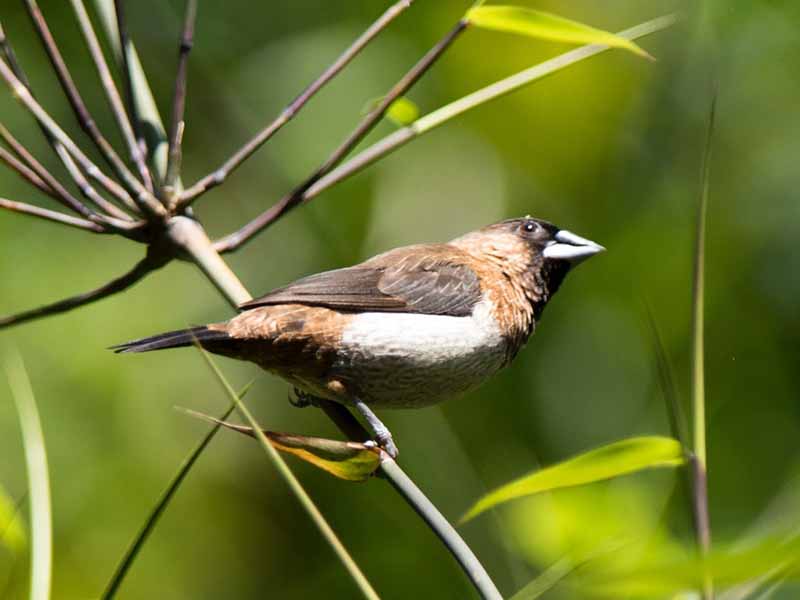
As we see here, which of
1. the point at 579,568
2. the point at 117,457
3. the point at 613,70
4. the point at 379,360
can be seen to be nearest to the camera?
the point at 579,568

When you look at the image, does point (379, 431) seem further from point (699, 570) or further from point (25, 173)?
point (699, 570)

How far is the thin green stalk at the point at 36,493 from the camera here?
5.20 ft

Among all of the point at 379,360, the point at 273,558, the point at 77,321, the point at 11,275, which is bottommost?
the point at 273,558

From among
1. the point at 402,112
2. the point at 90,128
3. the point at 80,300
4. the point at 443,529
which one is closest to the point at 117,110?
the point at 90,128

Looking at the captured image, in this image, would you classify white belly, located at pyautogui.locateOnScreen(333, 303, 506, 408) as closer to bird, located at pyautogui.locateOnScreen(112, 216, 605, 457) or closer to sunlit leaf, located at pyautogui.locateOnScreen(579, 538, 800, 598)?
bird, located at pyautogui.locateOnScreen(112, 216, 605, 457)

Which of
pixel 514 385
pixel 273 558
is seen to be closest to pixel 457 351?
pixel 514 385

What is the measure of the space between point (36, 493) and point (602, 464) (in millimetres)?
809

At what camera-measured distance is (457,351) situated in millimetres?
3248

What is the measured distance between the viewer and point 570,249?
12.5 feet

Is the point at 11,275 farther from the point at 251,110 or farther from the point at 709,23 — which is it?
the point at 709,23

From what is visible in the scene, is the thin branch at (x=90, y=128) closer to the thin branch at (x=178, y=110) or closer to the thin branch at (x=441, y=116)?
the thin branch at (x=178, y=110)

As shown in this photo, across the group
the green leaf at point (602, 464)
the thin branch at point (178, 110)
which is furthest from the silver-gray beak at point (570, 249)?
the green leaf at point (602, 464)

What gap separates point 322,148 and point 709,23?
3.25 meters

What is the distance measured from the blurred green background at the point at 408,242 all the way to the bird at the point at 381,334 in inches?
50.3
